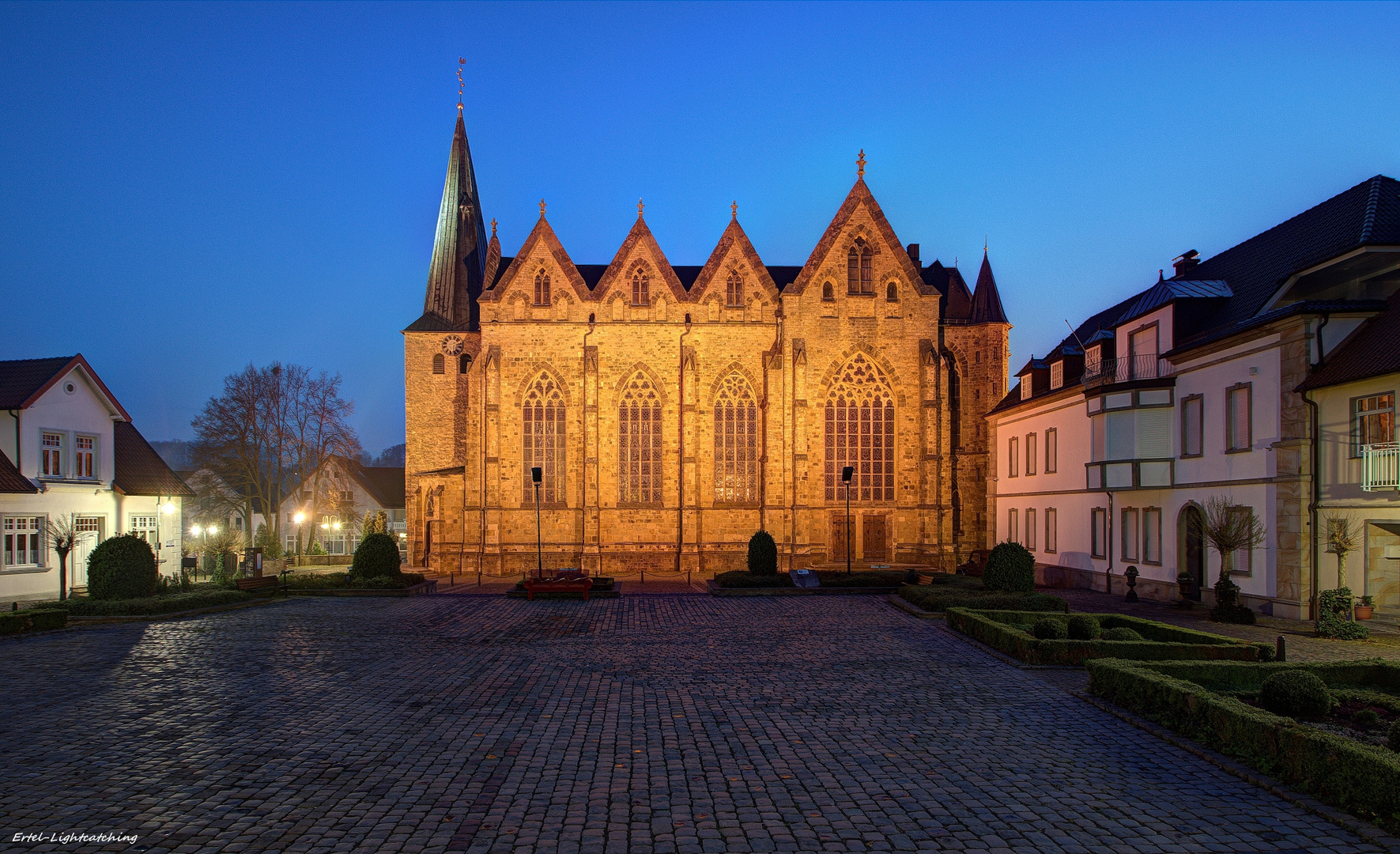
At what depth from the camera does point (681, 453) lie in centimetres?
3831

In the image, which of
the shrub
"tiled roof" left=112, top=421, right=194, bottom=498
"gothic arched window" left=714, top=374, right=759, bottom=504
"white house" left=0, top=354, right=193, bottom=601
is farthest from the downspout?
the shrub

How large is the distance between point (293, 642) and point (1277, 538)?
80.8 feet

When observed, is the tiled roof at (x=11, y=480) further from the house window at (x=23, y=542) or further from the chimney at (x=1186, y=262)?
the chimney at (x=1186, y=262)

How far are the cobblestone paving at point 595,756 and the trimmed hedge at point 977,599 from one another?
14.7 ft

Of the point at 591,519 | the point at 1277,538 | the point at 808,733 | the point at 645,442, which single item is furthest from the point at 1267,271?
the point at 591,519

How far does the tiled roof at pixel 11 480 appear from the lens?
27234mm

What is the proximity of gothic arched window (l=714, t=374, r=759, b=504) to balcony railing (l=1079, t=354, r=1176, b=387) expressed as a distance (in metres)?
15.1

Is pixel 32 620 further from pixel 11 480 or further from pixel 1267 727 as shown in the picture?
pixel 1267 727

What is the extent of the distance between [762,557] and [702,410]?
10.5 m

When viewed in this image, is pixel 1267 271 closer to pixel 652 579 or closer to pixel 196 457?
pixel 652 579

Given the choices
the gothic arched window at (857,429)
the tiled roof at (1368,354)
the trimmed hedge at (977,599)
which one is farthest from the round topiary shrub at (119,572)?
the tiled roof at (1368,354)

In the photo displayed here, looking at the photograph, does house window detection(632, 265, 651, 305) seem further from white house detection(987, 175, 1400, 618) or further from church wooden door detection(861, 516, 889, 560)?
white house detection(987, 175, 1400, 618)

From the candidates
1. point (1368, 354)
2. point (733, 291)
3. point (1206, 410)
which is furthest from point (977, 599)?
point (733, 291)

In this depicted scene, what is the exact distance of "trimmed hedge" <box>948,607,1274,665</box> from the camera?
14273mm
